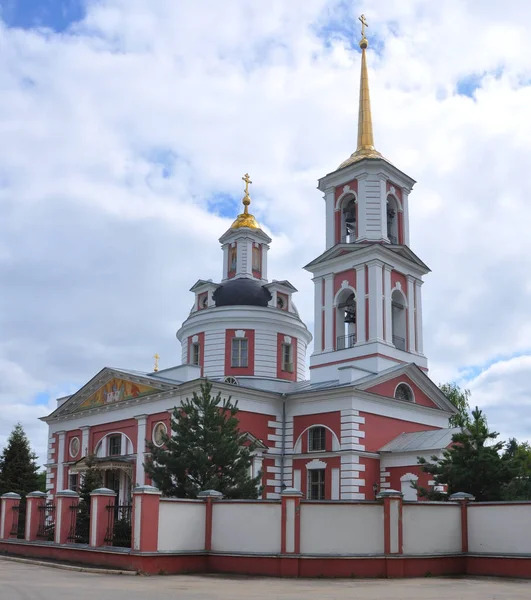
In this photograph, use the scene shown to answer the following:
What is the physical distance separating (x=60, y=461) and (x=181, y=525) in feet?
68.2

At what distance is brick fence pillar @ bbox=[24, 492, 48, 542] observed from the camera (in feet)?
76.2

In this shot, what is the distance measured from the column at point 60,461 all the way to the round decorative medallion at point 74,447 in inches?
24.3

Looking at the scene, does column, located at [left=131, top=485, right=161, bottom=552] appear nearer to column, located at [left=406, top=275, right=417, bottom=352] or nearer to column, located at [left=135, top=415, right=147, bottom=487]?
column, located at [left=135, top=415, right=147, bottom=487]

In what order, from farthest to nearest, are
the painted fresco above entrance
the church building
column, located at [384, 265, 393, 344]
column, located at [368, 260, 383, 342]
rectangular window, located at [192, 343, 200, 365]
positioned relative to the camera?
rectangular window, located at [192, 343, 200, 365], the painted fresco above entrance, column, located at [384, 265, 393, 344], column, located at [368, 260, 383, 342], the church building

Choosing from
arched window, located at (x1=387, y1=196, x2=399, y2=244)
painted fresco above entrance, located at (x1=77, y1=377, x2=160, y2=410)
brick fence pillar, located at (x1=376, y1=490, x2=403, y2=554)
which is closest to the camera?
brick fence pillar, located at (x1=376, y1=490, x2=403, y2=554)

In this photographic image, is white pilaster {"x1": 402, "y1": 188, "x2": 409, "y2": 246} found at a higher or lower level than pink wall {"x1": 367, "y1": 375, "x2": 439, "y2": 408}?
higher

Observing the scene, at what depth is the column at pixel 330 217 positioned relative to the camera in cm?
3488

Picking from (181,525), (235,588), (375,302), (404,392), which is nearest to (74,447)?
(404,392)

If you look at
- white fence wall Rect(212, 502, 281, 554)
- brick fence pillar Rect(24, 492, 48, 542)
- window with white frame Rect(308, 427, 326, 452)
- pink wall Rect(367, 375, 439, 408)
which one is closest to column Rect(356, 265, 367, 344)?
pink wall Rect(367, 375, 439, 408)

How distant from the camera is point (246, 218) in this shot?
41812 millimetres

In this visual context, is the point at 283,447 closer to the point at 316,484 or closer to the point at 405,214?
the point at 316,484

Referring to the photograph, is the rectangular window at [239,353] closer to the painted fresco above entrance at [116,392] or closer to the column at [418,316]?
the painted fresco above entrance at [116,392]

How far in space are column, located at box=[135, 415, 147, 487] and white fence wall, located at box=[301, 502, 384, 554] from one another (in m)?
14.9

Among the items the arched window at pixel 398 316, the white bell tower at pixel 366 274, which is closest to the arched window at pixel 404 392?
the white bell tower at pixel 366 274
